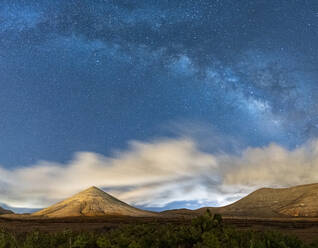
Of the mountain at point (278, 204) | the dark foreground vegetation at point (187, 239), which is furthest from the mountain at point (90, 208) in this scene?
the dark foreground vegetation at point (187, 239)

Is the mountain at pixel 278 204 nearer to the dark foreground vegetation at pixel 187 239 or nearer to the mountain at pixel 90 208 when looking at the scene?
the mountain at pixel 90 208

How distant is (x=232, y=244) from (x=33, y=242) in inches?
353

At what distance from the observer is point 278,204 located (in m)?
107

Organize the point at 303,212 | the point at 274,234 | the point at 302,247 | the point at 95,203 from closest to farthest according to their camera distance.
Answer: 1. the point at 302,247
2. the point at 274,234
3. the point at 95,203
4. the point at 303,212

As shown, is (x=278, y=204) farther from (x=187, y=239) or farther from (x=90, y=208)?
(x=187, y=239)

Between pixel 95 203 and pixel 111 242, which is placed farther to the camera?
pixel 95 203

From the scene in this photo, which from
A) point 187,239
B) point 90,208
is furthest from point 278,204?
point 187,239

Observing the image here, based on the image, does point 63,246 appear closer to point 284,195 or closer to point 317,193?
point 317,193

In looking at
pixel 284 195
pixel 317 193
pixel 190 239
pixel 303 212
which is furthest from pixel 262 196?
pixel 190 239

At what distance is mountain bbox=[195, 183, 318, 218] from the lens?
8671 centimetres

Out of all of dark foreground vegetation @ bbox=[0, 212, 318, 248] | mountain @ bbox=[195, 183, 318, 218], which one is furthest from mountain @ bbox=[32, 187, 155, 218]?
dark foreground vegetation @ bbox=[0, 212, 318, 248]

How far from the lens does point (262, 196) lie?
123625mm

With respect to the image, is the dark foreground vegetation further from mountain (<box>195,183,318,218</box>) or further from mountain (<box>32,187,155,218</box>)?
mountain (<box>195,183,318,218</box>)

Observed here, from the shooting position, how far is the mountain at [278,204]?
284ft
